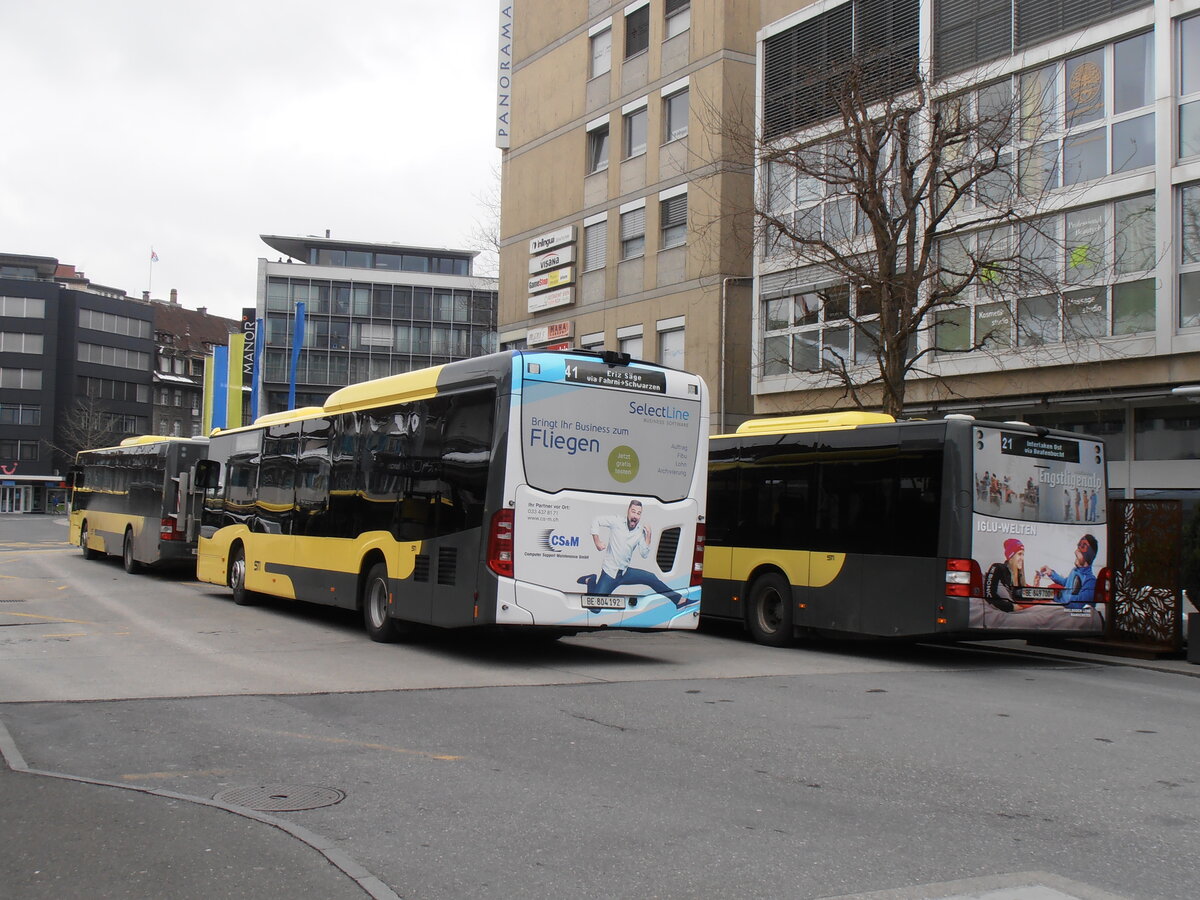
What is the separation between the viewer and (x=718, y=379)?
31.2 meters

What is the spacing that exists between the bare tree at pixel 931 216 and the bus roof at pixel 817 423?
3127 mm

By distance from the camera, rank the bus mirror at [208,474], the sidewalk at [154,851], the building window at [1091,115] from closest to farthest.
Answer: the sidewalk at [154,851]
the bus mirror at [208,474]
the building window at [1091,115]

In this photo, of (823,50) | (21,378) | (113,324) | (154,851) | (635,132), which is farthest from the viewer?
(113,324)

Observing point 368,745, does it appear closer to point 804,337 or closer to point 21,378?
point 804,337

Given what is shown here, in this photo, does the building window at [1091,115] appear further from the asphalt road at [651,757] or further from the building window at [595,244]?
the building window at [595,244]

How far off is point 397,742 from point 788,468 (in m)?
9.03

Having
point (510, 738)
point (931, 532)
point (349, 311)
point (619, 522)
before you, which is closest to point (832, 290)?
point (931, 532)

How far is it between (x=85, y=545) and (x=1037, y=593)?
2585cm

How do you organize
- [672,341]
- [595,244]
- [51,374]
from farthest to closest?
1. [51,374]
2. [595,244]
3. [672,341]

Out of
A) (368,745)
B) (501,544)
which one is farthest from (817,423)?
(368,745)

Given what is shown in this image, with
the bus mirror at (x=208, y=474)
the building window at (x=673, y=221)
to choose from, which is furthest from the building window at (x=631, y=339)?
the bus mirror at (x=208, y=474)

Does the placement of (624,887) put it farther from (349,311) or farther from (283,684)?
(349,311)

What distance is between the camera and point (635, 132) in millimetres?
34656

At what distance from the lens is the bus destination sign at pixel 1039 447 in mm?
13924
